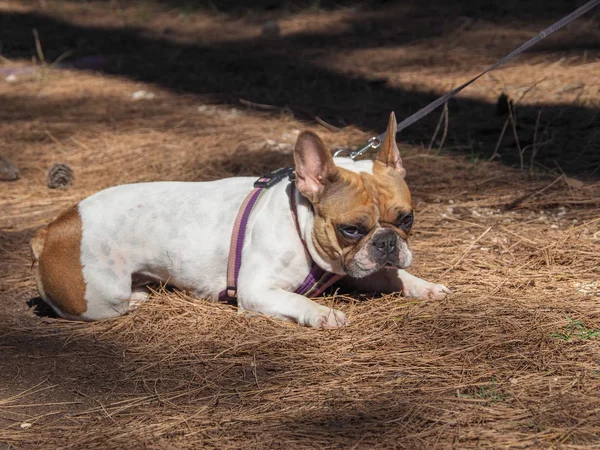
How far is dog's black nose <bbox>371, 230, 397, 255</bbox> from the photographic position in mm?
3189

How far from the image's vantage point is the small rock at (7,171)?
562cm

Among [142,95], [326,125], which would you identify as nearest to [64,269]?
[326,125]

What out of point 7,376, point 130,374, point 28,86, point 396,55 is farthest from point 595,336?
point 28,86

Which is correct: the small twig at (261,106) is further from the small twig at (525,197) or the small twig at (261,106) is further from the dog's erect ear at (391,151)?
the dog's erect ear at (391,151)

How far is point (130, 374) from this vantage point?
305 centimetres

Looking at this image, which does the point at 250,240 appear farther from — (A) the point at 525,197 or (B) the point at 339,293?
(A) the point at 525,197

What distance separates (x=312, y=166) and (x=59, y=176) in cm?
269

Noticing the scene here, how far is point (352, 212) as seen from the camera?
323 cm

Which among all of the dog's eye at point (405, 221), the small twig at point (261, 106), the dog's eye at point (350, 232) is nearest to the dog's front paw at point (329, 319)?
the dog's eye at point (350, 232)

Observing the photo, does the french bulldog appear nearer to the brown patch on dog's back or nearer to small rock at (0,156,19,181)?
the brown patch on dog's back

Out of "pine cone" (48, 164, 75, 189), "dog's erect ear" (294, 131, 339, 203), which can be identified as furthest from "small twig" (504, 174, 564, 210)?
"pine cone" (48, 164, 75, 189)

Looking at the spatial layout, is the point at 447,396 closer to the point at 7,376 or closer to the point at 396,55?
the point at 7,376

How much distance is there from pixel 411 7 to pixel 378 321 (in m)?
7.61

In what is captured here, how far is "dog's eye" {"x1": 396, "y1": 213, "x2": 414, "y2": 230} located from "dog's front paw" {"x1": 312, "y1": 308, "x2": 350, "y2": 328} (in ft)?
Result: 1.48
